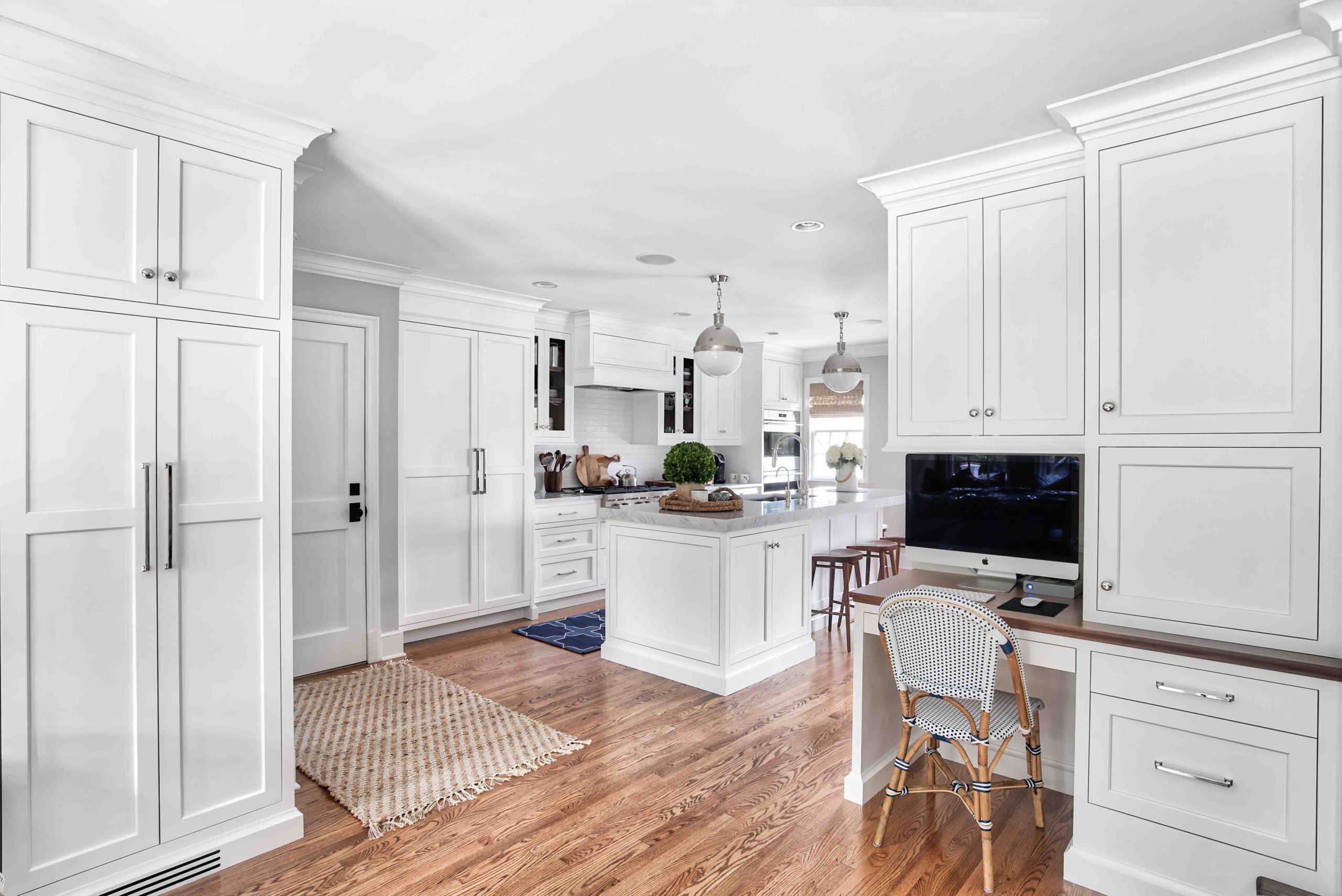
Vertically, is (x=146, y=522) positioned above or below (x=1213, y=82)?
below

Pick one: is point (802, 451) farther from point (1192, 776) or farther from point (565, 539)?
point (1192, 776)

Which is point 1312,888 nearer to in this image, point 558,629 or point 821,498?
point 821,498

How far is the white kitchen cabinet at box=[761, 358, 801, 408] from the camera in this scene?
301 inches

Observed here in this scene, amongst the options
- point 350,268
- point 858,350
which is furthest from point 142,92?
point 858,350

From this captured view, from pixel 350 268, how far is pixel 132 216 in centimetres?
215

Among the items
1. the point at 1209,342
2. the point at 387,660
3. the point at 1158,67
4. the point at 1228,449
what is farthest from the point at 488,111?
the point at 387,660

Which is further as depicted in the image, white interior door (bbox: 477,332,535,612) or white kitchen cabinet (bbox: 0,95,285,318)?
white interior door (bbox: 477,332,535,612)

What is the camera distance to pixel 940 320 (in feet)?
9.06

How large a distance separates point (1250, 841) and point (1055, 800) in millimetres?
841

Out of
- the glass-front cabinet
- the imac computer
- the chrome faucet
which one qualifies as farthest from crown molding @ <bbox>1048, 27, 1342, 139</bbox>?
the chrome faucet

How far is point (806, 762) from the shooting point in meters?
3.04

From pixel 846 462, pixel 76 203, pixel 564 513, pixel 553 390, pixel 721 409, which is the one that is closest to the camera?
pixel 76 203

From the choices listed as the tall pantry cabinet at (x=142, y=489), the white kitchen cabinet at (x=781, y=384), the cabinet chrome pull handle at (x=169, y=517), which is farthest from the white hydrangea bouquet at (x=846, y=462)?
the cabinet chrome pull handle at (x=169, y=517)

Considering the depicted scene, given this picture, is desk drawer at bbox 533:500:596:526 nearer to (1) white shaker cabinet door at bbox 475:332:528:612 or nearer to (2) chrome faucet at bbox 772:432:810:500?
Result: (1) white shaker cabinet door at bbox 475:332:528:612
